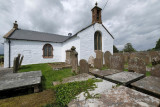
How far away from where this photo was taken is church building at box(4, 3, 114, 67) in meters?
8.04

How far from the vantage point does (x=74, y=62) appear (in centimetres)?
475

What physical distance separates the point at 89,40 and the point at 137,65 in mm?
5709

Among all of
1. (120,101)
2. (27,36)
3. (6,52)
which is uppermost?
(27,36)

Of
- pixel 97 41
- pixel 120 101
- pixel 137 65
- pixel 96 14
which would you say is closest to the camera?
pixel 120 101

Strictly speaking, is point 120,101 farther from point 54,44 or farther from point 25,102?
point 54,44

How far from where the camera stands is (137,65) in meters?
3.29

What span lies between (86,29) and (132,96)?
25.2 feet

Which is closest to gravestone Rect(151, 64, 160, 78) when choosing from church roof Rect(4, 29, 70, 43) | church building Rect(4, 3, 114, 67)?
church building Rect(4, 3, 114, 67)

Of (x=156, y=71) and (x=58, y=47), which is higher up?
(x=58, y=47)

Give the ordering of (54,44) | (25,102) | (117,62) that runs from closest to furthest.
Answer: (25,102) → (117,62) → (54,44)

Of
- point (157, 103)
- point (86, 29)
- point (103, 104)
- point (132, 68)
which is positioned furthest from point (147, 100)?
point (86, 29)

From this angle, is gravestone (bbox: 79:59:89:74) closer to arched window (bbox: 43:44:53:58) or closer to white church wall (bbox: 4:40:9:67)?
arched window (bbox: 43:44:53:58)

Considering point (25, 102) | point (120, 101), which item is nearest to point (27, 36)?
point (25, 102)

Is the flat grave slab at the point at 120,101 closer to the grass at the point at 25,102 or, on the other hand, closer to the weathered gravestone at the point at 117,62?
the grass at the point at 25,102
